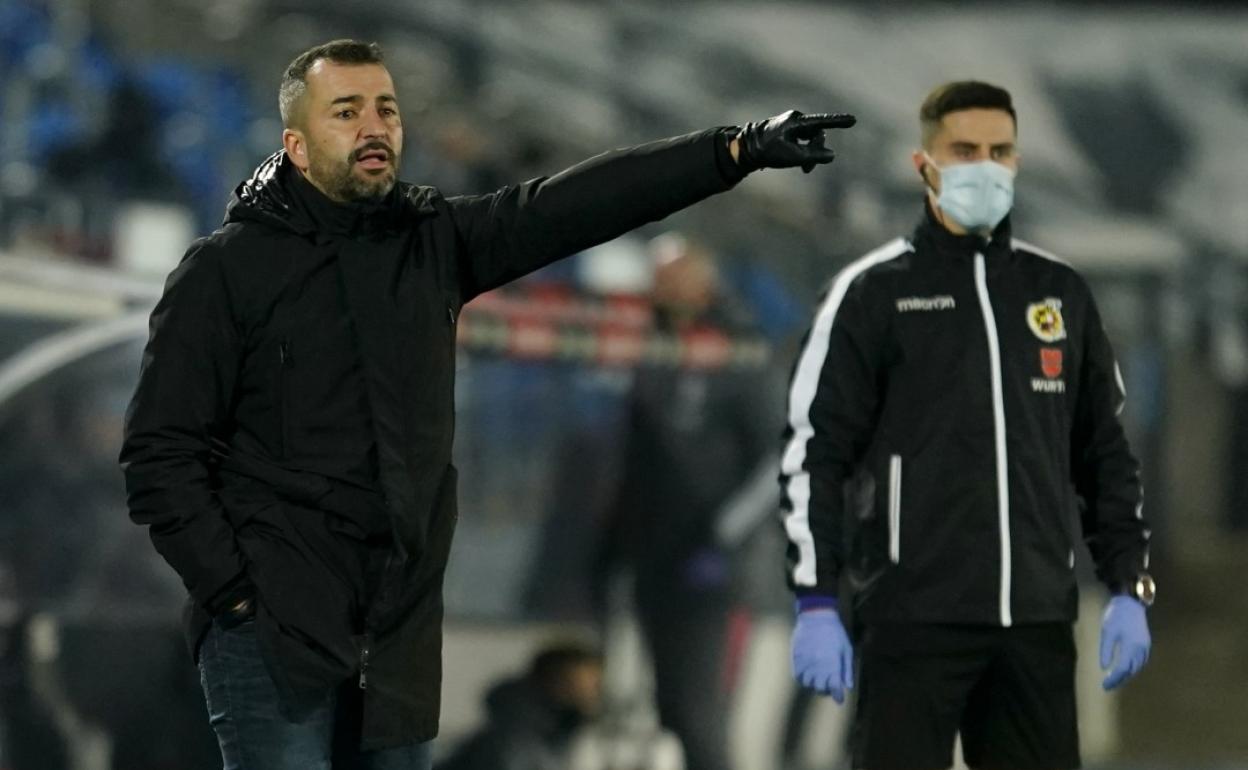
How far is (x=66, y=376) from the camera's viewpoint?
4.02 metres

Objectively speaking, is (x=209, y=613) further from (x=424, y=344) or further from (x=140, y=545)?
(x=140, y=545)

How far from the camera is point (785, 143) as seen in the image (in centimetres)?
230

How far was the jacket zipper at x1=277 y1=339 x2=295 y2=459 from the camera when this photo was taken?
Answer: 229 centimetres

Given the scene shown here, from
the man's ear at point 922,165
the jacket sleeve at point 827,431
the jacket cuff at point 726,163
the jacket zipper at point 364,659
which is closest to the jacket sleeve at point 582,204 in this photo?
the jacket cuff at point 726,163

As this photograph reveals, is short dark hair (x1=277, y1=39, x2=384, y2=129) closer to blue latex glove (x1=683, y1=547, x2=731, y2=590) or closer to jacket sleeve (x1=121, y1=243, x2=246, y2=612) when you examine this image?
jacket sleeve (x1=121, y1=243, x2=246, y2=612)

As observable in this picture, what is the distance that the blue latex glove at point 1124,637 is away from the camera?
2.99 metres

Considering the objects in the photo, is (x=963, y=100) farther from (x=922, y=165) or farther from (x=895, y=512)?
(x=895, y=512)

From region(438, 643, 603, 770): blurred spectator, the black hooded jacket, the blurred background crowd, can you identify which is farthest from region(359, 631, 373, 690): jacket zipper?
region(438, 643, 603, 770): blurred spectator

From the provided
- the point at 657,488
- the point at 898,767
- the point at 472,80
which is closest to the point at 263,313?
the point at 898,767

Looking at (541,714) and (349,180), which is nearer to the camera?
(349,180)

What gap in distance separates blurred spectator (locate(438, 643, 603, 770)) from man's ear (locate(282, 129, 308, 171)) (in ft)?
7.84

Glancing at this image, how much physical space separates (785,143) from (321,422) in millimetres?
597

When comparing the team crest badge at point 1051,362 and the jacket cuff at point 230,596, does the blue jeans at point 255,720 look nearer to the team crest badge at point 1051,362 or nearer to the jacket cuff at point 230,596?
the jacket cuff at point 230,596

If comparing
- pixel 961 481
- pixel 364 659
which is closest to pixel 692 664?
pixel 961 481
